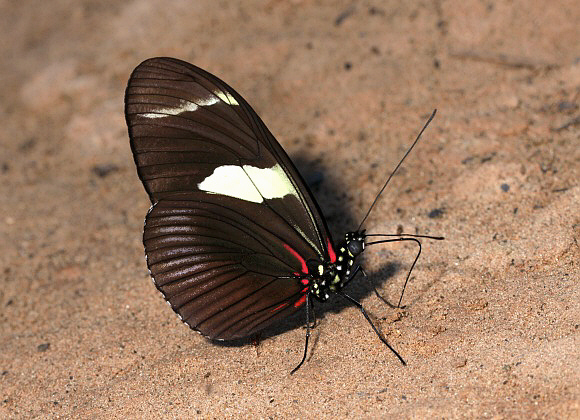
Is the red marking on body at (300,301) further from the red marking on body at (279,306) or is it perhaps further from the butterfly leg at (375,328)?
the butterfly leg at (375,328)

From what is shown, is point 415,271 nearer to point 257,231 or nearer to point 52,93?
point 257,231

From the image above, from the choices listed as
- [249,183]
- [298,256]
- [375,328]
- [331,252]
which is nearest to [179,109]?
[249,183]

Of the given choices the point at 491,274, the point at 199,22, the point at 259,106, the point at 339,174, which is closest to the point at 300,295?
the point at 491,274

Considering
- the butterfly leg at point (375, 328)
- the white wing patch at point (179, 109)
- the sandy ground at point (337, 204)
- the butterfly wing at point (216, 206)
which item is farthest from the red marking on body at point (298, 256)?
the white wing patch at point (179, 109)

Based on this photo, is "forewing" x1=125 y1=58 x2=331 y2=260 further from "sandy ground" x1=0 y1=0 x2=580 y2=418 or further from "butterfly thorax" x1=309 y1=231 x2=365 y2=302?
"sandy ground" x1=0 y1=0 x2=580 y2=418

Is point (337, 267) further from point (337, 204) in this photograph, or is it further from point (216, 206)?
point (337, 204)

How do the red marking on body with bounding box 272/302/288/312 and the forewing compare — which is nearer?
the forewing

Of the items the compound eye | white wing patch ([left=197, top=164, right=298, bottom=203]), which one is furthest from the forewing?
the compound eye
